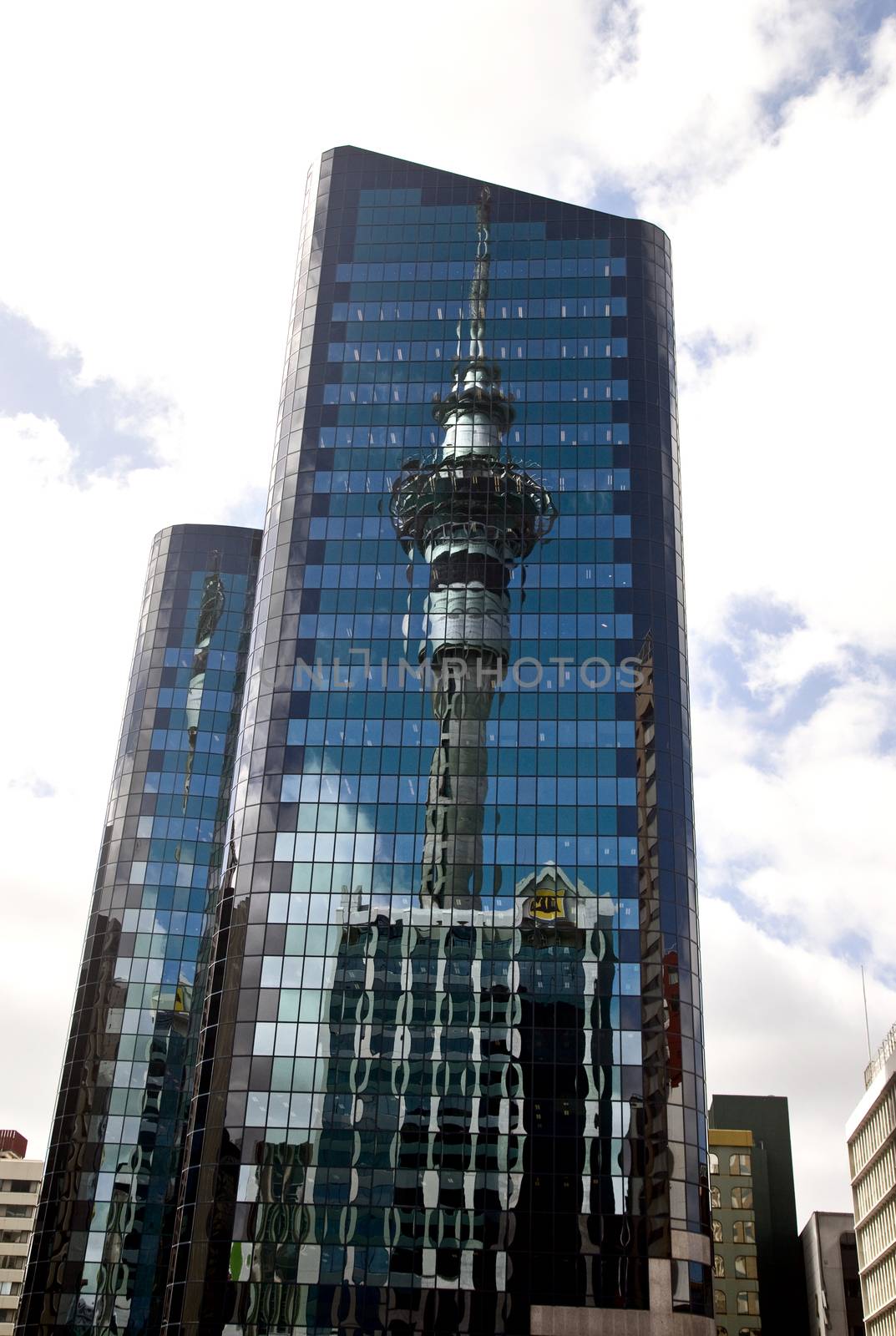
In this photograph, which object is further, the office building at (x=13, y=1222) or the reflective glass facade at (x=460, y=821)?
the office building at (x=13, y=1222)

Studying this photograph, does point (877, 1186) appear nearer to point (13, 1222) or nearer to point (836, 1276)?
point (836, 1276)

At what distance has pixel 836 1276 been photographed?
161 metres

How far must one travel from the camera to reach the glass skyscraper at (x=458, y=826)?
3238 inches

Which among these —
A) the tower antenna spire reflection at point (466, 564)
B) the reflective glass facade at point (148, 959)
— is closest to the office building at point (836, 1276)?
the reflective glass facade at point (148, 959)

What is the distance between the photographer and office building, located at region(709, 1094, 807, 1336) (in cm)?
18350

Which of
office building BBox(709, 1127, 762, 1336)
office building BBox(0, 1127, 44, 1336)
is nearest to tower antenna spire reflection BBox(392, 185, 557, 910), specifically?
office building BBox(709, 1127, 762, 1336)

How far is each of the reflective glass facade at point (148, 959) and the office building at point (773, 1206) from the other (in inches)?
3737

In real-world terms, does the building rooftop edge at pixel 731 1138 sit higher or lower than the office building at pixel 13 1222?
higher

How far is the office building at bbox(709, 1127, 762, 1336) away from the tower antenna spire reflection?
309 feet

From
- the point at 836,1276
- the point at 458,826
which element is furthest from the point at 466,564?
the point at 836,1276

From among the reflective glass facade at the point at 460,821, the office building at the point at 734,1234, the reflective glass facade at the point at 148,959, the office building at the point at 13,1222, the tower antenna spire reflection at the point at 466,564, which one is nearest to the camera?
the reflective glass facade at the point at 460,821

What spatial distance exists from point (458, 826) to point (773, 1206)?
126m

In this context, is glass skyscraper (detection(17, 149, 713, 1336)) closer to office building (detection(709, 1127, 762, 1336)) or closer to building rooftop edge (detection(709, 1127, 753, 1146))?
building rooftop edge (detection(709, 1127, 753, 1146))

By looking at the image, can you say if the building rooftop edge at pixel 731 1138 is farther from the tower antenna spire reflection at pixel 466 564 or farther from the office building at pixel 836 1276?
the tower antenna spire reflection at pixel 466 564
